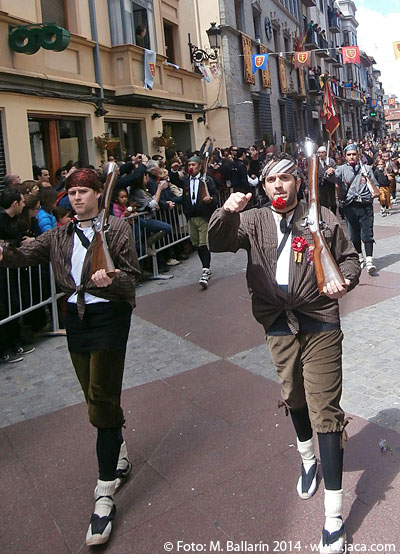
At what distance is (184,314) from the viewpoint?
7.02 m

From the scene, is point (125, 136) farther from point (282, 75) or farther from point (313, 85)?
point (313, 85)

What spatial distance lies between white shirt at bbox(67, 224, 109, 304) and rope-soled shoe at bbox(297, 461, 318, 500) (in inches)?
Result: 60.1

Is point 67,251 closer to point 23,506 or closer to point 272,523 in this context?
point 23,506

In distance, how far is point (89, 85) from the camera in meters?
12.6

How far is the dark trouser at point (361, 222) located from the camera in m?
8.16

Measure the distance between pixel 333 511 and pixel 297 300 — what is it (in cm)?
106

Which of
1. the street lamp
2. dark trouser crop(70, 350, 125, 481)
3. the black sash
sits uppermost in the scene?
the street lamp

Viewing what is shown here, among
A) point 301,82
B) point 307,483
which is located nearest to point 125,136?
point 307,483

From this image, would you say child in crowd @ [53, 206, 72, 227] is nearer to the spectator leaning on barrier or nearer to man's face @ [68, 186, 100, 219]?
the spectator leaning on barrier

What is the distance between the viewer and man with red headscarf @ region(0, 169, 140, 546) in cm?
303

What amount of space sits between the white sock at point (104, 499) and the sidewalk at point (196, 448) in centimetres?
11

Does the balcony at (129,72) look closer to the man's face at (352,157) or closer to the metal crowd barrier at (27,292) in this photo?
the metal crowd barrier at (27,292)

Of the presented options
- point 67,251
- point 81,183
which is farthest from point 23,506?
point 81,183

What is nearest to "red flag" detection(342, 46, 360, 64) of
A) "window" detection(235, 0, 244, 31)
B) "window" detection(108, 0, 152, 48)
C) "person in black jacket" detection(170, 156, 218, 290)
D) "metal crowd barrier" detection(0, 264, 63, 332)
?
"window" detection(235, 0, 244, 31)
